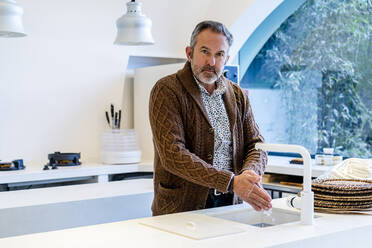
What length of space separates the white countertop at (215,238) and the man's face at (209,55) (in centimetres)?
73

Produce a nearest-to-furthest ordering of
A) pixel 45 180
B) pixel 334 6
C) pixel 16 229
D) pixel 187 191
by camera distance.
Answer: pixel 187 191 < pixel 16 229 < pixel 45 180 < pixel 334 6

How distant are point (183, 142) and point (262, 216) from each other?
1.45ft

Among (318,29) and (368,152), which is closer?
(368,152)

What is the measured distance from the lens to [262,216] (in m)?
2.22

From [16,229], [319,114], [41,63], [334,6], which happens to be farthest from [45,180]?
[334,6]

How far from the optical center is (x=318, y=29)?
4.67 m

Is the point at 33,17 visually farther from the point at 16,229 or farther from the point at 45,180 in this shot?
the point at 16,229

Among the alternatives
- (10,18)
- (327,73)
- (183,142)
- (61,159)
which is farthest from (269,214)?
(327,73)

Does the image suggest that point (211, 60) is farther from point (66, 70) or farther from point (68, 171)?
point (66, 70)

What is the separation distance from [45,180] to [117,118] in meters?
1.08

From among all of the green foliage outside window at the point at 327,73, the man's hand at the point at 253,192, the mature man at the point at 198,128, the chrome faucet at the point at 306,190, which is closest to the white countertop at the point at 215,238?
the chrome faucet at the point at 306,190

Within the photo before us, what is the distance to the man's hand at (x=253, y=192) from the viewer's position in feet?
6.57

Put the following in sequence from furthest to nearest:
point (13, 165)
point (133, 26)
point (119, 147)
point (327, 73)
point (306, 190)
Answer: point (327, 73)
point (119, 147)
point (13, 165)
point (133, 26)
point (306, 190)

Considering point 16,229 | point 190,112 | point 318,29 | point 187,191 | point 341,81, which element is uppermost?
point 318,29
